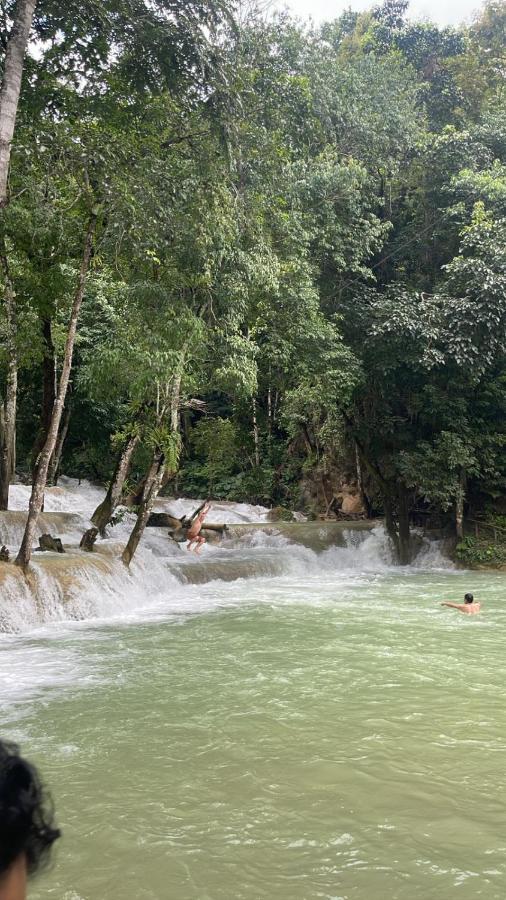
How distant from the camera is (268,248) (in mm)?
12844

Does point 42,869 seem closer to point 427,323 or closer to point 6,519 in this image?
point 6,519

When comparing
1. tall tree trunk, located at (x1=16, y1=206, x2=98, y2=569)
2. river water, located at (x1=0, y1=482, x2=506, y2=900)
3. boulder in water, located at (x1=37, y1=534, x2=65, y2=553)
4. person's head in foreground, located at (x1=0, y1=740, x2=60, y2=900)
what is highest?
tall tree trunk, located at (x1=16, y1=206, x2=98, y2=569)

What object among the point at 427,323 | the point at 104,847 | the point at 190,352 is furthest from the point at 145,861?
the point at 427,323

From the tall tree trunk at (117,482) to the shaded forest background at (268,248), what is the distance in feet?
0.23

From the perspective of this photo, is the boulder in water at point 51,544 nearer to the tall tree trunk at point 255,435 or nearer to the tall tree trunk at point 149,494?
the tall tree trunk at point 149,494

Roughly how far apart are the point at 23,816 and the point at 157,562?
13.1 meters

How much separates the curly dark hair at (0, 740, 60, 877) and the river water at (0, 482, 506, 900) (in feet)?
6.23

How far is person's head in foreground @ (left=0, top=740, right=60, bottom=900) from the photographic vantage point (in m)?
0.98

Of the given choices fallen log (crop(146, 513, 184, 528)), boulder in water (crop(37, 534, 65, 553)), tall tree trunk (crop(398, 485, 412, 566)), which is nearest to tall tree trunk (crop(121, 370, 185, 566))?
boulder in water (crop(37, 534, 65, 553))

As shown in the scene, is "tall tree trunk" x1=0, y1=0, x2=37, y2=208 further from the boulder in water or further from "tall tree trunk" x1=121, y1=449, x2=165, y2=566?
the boulder in water

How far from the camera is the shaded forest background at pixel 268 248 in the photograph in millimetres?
9398

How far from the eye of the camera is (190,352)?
38.0 feet

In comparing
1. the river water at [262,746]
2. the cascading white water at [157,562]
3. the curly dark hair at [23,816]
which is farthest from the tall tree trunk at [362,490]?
the curly dark hair at [23,816]

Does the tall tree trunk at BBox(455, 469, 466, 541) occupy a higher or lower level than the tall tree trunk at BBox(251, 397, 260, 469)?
lower
